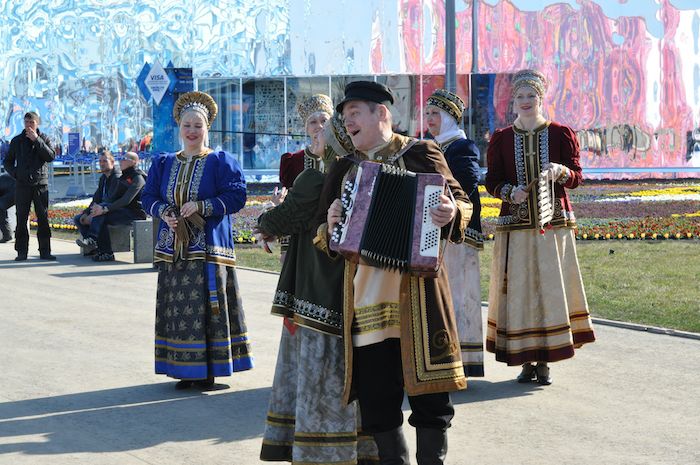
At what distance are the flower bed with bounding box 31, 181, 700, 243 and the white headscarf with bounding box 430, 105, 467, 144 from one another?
21.1 ft

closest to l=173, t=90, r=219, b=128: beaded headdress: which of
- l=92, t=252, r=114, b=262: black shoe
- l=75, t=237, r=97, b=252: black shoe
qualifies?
l=92, t=252, r=114, b=262: black shoe

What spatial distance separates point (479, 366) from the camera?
25.1ft

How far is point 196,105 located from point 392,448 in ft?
11.6

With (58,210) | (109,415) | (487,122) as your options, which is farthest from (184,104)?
(487,122)

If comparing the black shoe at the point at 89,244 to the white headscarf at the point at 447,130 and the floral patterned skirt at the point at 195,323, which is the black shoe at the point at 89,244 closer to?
the floral patterned skirt at the point at 195,323

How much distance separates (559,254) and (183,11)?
33058mm

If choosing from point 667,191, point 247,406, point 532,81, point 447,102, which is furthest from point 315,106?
point 667,191

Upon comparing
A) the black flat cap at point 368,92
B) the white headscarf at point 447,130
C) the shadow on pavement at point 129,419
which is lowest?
the shadow on pavement at point 129,419

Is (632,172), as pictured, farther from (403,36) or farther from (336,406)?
(336,406)

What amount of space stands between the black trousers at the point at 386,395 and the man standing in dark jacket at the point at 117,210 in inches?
439

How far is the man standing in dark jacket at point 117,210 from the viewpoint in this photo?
15867mm

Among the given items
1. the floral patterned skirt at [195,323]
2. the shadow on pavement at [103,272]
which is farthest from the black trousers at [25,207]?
the floral patterned skirt at [195,323]

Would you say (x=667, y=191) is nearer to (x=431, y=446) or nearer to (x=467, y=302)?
(x=467, y=302)

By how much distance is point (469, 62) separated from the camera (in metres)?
36.5
